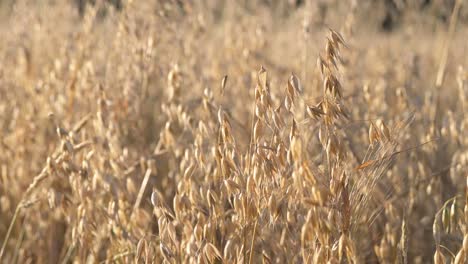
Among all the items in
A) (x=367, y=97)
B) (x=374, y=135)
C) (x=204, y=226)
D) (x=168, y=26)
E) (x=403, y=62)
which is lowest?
(x=204, y=226)

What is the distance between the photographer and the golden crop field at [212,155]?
36.4 inches

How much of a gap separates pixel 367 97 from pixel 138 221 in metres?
0.62

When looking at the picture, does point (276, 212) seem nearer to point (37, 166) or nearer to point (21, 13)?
point (37, 166)

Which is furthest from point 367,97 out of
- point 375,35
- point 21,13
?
point 375,35

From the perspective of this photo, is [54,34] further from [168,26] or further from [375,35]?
[375,35]

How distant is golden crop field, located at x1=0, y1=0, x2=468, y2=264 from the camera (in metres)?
0.93

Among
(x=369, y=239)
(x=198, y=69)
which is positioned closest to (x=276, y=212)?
(x=369, y=239)

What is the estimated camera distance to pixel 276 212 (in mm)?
911

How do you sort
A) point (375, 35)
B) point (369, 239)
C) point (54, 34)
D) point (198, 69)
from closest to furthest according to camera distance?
point (369, 239) < point (198, 69) < point (54, 34) < point (375, 35)

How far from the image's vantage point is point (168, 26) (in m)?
1.84

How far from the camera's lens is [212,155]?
4.00 ft

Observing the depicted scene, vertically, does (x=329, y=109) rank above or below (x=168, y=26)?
below

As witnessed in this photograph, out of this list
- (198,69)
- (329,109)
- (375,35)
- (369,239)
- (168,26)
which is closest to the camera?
(329,109)

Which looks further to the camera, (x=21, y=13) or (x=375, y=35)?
(x=375, y=35)
